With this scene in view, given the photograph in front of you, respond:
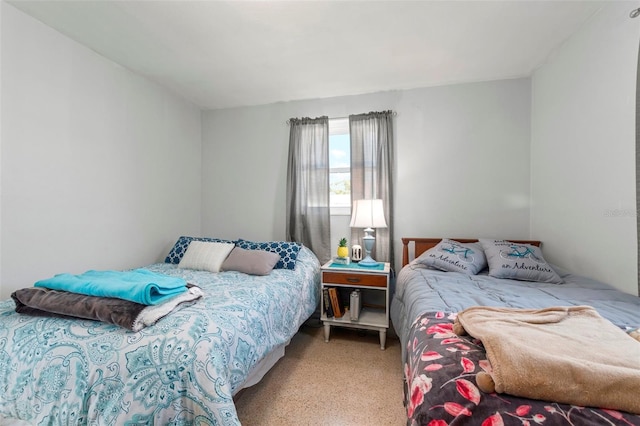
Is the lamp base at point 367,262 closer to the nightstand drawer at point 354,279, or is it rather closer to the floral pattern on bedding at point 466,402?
the nightstand drawer at point 354,279

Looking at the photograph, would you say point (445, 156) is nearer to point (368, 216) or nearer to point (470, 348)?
Answer: point (368, 216)

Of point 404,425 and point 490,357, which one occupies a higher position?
point 490,357

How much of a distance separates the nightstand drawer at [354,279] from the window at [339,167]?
767 mm

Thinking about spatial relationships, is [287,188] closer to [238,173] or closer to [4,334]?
[238,173]

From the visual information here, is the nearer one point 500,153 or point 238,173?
point 500,153

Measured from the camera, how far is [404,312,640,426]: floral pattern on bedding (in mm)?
606

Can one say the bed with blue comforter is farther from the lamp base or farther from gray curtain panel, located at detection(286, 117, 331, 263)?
gray curtain panel, located at detection(286, 117, 331, 263)

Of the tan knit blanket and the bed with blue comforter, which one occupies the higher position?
the tan knit blanket

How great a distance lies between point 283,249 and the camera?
252 centimetres

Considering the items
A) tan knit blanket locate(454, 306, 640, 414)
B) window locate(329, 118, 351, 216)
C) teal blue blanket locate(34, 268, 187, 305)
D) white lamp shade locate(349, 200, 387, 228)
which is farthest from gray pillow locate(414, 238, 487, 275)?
teal blue blanket locate(34, 268, 187, 305)

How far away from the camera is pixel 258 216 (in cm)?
322

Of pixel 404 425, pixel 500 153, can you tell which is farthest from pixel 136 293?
pixel 500 153

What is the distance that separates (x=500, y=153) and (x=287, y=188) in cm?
218

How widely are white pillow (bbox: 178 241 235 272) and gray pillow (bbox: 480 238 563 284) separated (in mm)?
2214
